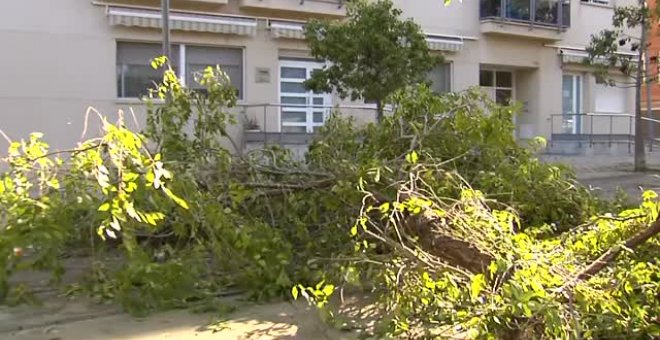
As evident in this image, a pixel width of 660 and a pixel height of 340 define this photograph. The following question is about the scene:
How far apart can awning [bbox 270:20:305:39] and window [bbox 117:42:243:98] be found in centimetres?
126

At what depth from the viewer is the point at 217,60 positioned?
59.2 feet

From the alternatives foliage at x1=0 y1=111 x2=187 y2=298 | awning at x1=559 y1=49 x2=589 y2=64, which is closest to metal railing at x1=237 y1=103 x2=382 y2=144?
awning at x1=559 y1=49 x2=589 y2=64

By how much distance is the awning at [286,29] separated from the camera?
719 inches

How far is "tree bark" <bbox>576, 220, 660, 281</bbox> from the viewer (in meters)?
4.26

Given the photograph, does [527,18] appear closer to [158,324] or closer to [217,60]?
[217,60]

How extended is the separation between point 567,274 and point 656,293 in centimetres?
55

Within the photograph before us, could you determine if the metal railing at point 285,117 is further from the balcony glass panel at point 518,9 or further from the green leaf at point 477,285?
the green leaf at point 477,285

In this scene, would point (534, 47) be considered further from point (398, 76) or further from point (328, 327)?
point (328, 327)

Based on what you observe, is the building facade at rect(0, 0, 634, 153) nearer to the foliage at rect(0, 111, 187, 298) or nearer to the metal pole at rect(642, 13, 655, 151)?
the metal pole at rect(642, 13, 655, 151)

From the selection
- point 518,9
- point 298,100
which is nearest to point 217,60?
point 298,100

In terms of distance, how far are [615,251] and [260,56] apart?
14.8 meters

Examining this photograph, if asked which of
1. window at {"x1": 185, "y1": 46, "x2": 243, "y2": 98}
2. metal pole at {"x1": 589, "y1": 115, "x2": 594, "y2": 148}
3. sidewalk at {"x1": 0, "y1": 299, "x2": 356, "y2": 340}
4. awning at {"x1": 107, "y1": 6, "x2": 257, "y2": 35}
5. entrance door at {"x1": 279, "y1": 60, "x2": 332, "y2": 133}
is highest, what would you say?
awning at {"x1": 107, "y1": 6, "x2": 257, "y2": 35}

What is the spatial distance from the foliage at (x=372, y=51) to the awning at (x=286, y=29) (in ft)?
13.0

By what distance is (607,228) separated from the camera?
4730 mm
